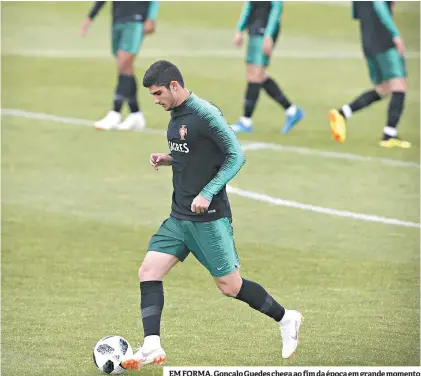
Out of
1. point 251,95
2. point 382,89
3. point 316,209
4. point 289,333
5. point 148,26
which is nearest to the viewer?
point 289,333

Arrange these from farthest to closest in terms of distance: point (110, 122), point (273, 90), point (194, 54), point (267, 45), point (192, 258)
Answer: point (194, 54) → point (273, 90) → point (110, 122) → point (267, 45) → point (192, 258)

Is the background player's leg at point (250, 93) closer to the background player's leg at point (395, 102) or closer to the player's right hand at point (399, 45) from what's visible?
the background player's leg at point (395, 102)

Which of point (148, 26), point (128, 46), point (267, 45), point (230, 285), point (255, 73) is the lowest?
point (255, 73)

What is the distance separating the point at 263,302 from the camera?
841 cm

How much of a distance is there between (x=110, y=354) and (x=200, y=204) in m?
1.20

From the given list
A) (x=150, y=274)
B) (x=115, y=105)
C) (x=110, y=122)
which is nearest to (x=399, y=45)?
(x=115, y=105)

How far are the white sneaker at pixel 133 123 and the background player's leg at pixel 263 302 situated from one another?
9.43 m

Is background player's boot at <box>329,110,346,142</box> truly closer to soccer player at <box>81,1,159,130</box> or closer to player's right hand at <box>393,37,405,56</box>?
player's right hand at <box>393,37,405,56</box>

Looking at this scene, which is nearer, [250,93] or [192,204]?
[192,204]

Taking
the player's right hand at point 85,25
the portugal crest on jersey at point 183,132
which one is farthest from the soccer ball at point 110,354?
the player's right hand at point 85,25

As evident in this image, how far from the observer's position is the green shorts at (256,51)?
17141 mm

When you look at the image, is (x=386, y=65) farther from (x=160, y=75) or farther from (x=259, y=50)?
(x=160, y=75)

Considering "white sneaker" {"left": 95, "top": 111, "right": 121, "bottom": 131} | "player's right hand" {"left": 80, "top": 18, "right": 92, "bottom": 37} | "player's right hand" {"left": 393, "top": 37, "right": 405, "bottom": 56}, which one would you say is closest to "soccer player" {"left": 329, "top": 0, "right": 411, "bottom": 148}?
"player's right hand" {"left": 393, "top": 37, "right": 405, "bottom": 56}

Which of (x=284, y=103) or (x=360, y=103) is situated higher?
(x=360, y=103)
